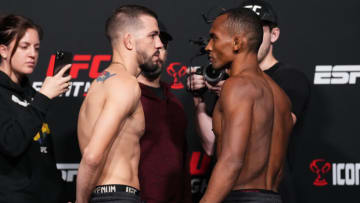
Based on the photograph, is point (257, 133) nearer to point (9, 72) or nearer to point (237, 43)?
point (237, 43)

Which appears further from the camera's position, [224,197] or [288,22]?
[288,22]

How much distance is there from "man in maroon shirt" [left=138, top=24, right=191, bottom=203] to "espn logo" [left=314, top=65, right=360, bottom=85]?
0.96m

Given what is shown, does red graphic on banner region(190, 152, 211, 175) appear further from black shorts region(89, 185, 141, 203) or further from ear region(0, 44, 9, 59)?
ear region(0, 44, 9, 59)

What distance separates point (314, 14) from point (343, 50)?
0.29 metres

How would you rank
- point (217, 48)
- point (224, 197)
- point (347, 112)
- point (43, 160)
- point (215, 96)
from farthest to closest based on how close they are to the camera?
point (347, 112)
point (215, 96)
point (43, 160)
point (217, 48)
point (224, 197)

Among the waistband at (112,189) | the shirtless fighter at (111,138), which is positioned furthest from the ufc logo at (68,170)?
the waistband at (112,189)

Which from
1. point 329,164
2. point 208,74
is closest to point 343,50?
point 329,164

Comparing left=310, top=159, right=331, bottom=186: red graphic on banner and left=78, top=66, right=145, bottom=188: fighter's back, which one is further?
left=310, top=159, right=331, bottom=186: red graphic on banner

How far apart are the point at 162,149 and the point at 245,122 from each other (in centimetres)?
84

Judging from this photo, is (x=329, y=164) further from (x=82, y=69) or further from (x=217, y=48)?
(x=82, y=69)

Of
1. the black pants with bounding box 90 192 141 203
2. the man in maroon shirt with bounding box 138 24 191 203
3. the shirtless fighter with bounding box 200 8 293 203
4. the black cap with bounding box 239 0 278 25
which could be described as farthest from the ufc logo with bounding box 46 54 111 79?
the black pants with bounding box 90 192 141 203

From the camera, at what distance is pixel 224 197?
1.92 m

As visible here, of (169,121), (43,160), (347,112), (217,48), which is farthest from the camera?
(347,112)

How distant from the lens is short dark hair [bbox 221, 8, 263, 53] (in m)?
2.16
